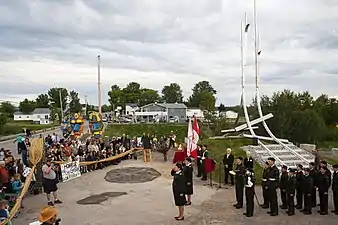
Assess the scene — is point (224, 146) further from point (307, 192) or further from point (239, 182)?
point (307, 192)

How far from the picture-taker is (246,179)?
37.6 ft

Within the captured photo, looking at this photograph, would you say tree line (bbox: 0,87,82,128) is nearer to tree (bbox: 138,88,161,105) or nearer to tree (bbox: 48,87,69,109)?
tree (bbox: 48,87,69,109)

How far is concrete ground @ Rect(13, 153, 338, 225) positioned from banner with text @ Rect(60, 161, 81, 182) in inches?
35.2

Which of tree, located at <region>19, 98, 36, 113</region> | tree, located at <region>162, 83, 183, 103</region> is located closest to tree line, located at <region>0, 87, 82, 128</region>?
tree, located at <region>19, 98, 36, 113</region>

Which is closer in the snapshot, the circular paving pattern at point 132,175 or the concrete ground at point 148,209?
the concrete ground at point 148,209

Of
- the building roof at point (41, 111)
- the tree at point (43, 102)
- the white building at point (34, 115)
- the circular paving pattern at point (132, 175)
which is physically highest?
the tree at point (43, 102)

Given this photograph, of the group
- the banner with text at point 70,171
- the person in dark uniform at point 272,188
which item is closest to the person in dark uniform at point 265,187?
the person in dark uniform at point 272,188

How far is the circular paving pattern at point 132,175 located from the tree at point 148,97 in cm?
8550

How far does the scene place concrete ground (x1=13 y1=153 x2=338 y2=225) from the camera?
10.7m

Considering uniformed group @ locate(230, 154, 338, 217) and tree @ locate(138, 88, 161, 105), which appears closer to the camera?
uniformed group @ locate(230, 154, 338, 217)

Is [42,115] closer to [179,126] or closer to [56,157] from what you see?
[179,126]

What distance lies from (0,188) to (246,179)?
289 inches

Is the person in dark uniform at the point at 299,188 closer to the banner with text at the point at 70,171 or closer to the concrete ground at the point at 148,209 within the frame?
the concrete ground at the point at 148,209

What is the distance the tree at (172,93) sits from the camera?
124 m
